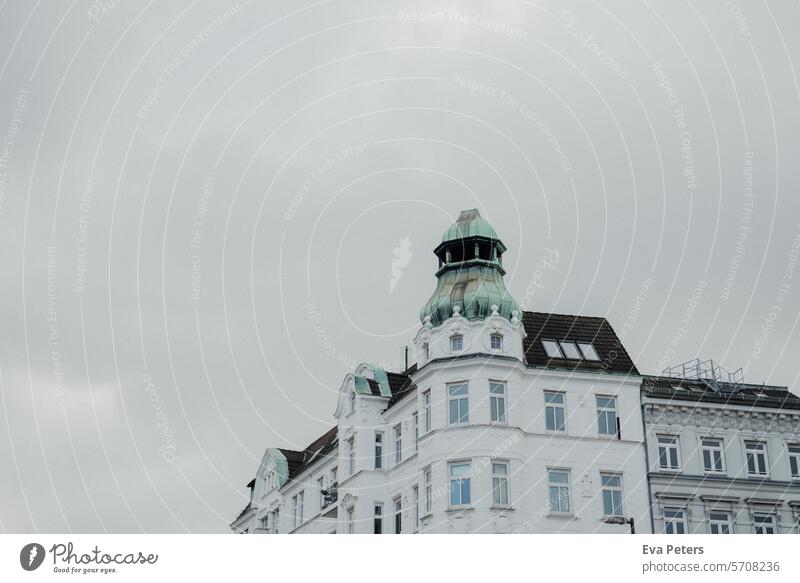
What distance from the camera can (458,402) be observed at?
44.8 m

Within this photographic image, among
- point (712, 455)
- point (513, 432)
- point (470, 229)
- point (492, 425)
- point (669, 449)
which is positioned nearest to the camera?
point (492, 425)

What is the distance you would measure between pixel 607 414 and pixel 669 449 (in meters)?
3.24

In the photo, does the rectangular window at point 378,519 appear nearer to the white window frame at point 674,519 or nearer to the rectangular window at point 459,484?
the rectangular window at point 459,484

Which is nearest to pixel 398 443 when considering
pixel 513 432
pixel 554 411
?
pixel 513 432

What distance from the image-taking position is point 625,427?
46.1 meters

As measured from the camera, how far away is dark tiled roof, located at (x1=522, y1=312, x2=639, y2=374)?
47.2 m

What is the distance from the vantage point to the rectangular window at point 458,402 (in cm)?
4447

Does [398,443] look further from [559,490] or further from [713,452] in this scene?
[713,452]

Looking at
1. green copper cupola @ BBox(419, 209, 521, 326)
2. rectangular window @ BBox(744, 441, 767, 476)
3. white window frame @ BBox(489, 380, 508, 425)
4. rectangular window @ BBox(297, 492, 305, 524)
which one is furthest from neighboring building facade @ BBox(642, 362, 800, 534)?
rectangular window @ BBox(297, 492, 305, 524)

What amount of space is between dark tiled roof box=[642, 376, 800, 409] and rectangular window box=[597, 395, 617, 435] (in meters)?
1.66

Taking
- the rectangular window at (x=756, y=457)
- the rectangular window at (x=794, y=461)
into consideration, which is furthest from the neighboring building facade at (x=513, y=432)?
the rectangular window at (x=794, y=461)
